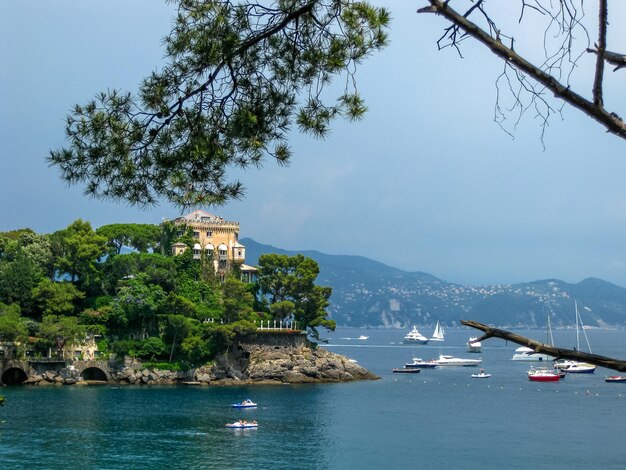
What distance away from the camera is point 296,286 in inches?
2670

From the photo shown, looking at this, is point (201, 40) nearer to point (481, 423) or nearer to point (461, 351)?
point (481, 423)

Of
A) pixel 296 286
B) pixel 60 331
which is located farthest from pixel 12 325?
pixel 296 286

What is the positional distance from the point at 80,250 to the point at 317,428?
87.2 feet

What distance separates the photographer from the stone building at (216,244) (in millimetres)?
69500

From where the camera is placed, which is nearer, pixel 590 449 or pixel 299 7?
pixel 299 7

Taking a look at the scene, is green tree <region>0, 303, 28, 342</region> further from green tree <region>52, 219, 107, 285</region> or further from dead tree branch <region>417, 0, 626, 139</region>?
dead tree branch <region>417, 0, 626, 139</region>

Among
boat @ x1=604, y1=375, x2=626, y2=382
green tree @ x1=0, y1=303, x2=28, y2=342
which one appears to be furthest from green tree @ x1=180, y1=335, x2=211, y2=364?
boat @ x1=604, y1=375, x2=626, y2=382

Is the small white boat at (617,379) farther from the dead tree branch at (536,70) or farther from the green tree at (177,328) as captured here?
the dead tree branch at (536,70)

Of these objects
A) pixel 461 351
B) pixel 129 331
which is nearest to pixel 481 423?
pixel 129 331

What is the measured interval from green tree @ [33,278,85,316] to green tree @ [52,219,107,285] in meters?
1.42

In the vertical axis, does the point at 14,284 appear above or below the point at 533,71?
above

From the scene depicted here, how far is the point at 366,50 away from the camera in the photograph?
8.56 meters

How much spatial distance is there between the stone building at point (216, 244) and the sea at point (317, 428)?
11.7 metres

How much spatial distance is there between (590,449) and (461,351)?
9413cm
